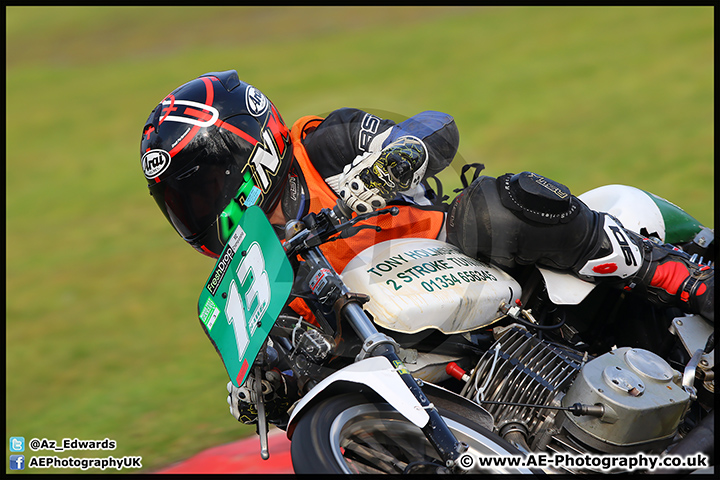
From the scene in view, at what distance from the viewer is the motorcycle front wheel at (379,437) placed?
7.25 ft

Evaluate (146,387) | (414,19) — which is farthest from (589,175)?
(414,19)

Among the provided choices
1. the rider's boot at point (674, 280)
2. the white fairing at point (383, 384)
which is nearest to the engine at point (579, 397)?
the rider's boot at point (674, 280)

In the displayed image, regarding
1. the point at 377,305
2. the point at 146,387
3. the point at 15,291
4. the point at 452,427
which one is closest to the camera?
the point at 452,427

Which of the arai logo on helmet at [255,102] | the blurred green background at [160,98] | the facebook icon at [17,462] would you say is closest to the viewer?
the arai logo on helmet at [255,102]

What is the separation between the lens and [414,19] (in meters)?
21.7

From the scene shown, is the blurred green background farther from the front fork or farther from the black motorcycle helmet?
the front fork

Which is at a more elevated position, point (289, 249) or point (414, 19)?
point (414, 19)

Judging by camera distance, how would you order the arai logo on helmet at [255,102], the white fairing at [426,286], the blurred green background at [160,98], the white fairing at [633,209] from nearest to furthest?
1. the white fairing at [426,286]
2. the arai logo on helmet at [255,102]
3. the white fairing at [633,209]
4. the blurred green background at [160,98]

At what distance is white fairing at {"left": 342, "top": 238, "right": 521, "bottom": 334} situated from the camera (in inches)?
101

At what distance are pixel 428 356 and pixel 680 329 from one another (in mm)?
1048

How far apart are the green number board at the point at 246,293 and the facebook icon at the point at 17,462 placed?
2721 millimetres

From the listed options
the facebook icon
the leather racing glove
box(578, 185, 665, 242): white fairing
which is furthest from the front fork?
the facebook icon

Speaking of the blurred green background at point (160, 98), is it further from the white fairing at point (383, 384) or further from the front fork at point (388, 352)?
the white fairing at point (383, 384)

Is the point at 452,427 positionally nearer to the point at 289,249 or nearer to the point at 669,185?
the point at 289,249
